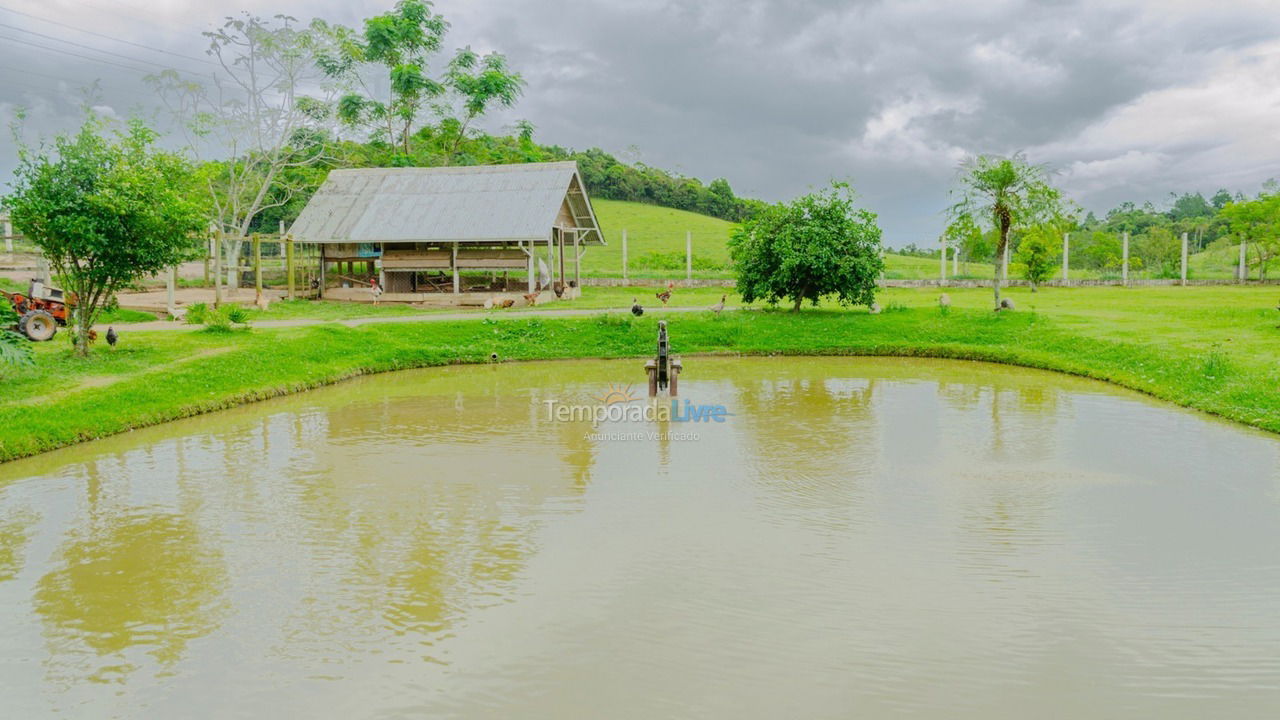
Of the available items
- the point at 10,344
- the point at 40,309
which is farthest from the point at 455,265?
the point at 10,344

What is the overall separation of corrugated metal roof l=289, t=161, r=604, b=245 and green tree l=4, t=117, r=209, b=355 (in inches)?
481

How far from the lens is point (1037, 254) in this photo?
30.6m

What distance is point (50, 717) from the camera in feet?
16.5

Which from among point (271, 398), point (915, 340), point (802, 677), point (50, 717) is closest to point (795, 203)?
point (915, 340)

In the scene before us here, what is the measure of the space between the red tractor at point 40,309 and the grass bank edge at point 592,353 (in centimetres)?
346

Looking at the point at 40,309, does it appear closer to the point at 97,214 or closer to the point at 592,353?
the point at 97,214

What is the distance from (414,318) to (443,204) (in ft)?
23.4

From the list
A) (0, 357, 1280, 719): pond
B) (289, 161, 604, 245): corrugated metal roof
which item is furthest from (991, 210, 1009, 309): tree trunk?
(289, 161, 604, 245): corrugated metal roof

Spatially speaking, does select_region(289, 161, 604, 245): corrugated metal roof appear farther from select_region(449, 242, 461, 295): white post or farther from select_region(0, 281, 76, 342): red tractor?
select_region(0, 281, 76, 342): red tractor

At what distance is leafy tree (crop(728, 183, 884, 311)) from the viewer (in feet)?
75.4

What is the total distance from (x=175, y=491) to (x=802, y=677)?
7.62m

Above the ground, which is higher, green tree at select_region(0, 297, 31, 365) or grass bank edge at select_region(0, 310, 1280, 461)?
green tree at select_region(0, 297, 31, 365)

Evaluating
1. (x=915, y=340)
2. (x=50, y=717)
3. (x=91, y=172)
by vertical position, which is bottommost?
(x=50, y=717)

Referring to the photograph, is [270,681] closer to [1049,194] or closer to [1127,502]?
[1127,502]
